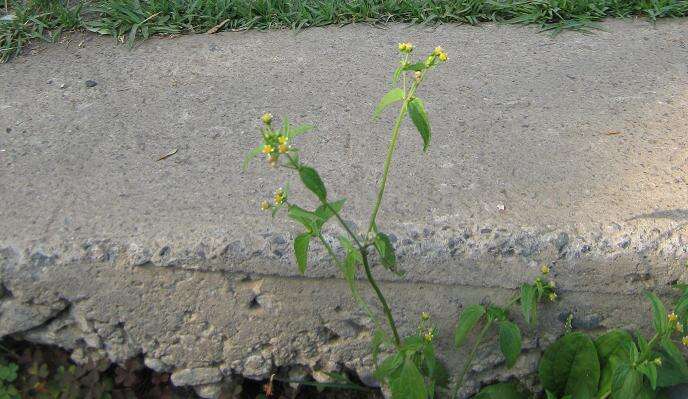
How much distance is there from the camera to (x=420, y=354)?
1876 millimetres

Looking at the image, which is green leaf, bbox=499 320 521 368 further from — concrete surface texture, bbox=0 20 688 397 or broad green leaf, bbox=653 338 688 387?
broad green leaf, bbox=653 338 688 387

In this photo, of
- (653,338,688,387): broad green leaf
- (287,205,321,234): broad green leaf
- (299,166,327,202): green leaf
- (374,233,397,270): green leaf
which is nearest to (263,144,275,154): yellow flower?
(299,166,327,202): green leaf

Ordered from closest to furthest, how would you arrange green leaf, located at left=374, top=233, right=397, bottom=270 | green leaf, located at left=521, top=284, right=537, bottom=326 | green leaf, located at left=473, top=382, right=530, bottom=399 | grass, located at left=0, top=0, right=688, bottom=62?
1. green leaf, located at left=374, top=233, right=397, bottom=270
2. green leaf, located at left=521, top=284, right=537, bottom=326
3. green leaf, located at left=473, top=382, right=530, bottom=399
4. grass, located at left=0, top=0, right=688, bottom=62

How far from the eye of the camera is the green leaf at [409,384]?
1.74 m

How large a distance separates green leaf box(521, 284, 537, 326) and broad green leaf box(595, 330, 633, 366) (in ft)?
0.59

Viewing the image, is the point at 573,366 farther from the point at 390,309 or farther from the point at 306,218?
the point at 306,218

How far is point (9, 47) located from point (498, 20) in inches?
68.3

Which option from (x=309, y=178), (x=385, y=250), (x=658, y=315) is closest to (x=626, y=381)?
(x=658, y=315)

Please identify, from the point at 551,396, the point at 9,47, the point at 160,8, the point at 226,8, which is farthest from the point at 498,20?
the point at 9,47

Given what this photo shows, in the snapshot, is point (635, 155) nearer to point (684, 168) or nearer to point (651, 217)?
point (684, 168)

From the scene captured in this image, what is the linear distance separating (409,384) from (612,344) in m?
0.52

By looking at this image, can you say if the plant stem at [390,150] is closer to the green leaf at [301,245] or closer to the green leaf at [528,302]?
the green leaf at [301,245]

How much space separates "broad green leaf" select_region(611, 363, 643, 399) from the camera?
1736 mm

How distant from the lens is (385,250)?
1748 mm
